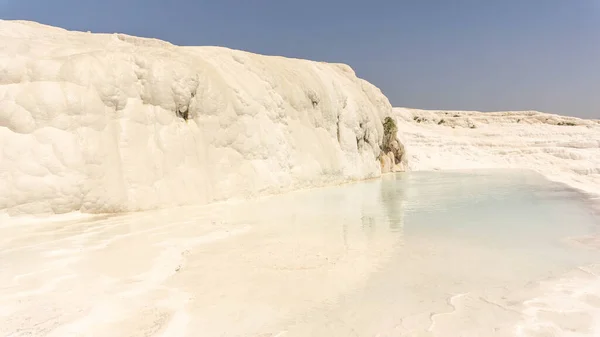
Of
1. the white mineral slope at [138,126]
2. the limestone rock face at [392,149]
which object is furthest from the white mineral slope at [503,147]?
the white mineral slope at [138,126]

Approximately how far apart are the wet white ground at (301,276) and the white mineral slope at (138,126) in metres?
1.17

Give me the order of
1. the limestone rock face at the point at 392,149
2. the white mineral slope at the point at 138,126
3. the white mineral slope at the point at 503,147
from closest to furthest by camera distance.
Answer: the white mineral slope at the point at 138,126 < the limestone rock face at the point at 392,149 < the white mineral slope at the point at 503,147

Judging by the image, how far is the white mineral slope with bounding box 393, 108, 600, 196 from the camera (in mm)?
31922

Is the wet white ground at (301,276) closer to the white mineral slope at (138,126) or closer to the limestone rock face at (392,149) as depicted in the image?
the white mineral slope at (138,126)

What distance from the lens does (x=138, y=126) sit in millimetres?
12922

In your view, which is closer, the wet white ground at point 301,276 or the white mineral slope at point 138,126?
the wet white ground at point 301,276

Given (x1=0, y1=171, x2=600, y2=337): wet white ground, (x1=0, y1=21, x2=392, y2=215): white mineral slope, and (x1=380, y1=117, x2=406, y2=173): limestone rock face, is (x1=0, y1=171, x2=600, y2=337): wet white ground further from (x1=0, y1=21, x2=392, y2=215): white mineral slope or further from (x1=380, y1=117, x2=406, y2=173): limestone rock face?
(x1=380, y1=117, x2=406, y2=173): limestone rock face

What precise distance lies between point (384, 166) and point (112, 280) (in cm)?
2541

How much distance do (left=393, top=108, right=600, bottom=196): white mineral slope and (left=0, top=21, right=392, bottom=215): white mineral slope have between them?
1756cm

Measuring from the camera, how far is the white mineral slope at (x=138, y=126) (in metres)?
10.6

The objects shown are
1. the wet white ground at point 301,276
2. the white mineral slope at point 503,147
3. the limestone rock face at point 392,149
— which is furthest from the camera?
the white mineral slope at point 503,147

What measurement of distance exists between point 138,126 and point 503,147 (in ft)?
119

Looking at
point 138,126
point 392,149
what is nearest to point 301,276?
point 138,126

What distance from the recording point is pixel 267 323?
14.9ft
